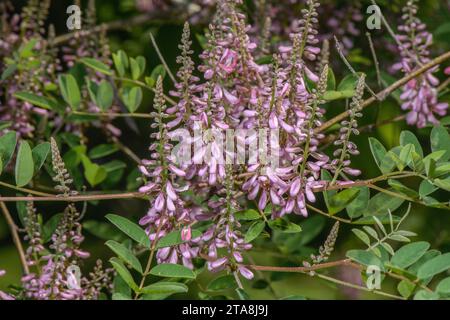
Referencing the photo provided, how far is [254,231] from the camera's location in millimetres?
1345

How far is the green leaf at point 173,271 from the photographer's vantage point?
1.27m

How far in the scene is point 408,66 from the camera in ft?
5.41

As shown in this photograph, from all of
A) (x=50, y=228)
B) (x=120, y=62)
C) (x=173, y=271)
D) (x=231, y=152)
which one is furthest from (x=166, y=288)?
(x=120, y=62)

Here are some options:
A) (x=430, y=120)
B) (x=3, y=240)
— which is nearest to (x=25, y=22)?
(x=430, y=120)

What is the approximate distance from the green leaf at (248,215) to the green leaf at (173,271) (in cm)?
16

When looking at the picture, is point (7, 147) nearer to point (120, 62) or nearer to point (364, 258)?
point (120, 62)

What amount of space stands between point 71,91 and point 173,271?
63cm

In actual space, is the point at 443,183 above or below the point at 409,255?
above

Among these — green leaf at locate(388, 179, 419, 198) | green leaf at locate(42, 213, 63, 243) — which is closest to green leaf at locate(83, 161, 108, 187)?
green leaf at locate(42, 213, 63, 243)

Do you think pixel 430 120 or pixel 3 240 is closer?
pixel 430 120

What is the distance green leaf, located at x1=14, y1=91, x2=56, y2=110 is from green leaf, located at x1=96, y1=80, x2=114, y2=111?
0.33 feet

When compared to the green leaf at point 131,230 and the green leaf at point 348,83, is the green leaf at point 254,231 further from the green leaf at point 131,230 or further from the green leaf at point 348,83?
the green leaf at point 348,83
